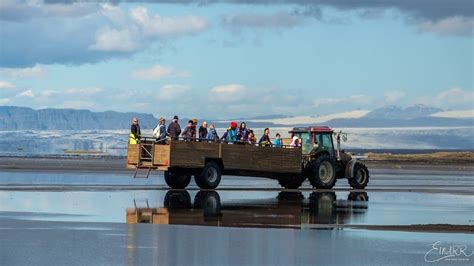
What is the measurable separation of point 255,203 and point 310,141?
404 inches

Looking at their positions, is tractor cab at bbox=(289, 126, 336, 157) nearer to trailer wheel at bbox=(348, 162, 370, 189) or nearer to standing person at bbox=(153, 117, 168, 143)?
trailer wheel at bbox=(348, 162, 370, 189)

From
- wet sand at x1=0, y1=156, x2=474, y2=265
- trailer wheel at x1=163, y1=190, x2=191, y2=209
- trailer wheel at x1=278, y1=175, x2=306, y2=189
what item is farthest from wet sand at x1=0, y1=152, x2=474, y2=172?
wet sand at x1=0, y1=156, x2=474, y2=265

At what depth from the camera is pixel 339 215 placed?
82.8ft

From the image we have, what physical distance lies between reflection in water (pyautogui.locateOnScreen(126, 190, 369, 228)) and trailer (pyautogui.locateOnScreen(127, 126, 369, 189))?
2.66m

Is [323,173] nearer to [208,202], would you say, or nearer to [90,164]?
[208,202]

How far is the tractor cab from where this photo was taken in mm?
38938

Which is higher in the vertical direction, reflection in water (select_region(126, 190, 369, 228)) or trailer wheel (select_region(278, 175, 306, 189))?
trailer wheel (select_region(278, 175, 306, 189))

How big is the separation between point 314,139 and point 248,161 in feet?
11.0

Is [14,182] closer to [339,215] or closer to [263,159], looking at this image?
[263,159]

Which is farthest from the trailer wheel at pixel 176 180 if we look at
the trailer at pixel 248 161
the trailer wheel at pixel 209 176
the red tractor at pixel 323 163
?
the red tractor at pixel 323 163

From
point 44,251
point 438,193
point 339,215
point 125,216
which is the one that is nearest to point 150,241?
point 44,251

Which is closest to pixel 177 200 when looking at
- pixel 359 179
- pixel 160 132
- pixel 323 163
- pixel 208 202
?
pixel 208 202

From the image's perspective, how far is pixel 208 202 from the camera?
2884 centimetres

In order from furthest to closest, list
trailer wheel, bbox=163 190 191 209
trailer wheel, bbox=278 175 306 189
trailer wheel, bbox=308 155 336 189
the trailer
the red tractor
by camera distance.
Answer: trailer wheel, bbox=278 175 306 189
the red tractor
trailer wheel, bbox=308 155 336 189
the trailer
trailer wheel, bbox=163 190 191 209
